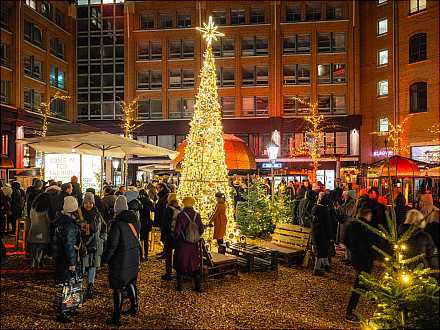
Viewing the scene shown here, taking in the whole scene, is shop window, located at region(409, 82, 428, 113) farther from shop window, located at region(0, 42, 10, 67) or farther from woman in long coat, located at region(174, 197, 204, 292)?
shop window, located at region(0, 42, 10, 67)

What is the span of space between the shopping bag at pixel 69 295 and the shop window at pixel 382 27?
35.4 metres

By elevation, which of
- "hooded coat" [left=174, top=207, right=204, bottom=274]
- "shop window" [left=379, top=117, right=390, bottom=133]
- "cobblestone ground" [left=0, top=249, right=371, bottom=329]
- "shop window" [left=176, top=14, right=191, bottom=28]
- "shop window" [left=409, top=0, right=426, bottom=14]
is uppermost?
"shop window" [left=176, top=14, right=191, bottom=28]

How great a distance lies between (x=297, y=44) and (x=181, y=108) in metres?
12.4

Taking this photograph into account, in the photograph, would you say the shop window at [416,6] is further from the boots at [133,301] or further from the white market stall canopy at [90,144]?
the boots at [133,301]

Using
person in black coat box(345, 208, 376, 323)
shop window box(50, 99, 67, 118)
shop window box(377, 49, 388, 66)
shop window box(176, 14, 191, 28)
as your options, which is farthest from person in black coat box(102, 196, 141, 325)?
shop window box(176, 14, 191, 28)

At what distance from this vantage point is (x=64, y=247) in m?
6.52

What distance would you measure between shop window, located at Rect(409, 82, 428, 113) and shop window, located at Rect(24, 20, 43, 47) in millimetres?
30314

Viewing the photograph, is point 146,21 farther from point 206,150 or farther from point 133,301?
point 133,301

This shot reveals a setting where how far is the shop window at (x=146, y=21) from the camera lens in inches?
1757

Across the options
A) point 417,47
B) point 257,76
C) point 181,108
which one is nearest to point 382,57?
point 417,47

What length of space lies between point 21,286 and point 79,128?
4.34 metres

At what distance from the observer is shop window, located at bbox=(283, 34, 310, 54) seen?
138ft

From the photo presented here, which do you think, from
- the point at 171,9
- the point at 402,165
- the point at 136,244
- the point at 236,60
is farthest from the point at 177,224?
the point at 171,9

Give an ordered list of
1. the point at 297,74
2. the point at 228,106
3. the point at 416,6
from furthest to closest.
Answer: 1. the point at 228,106
2. the point at 297,74
3. the point at 416,6
